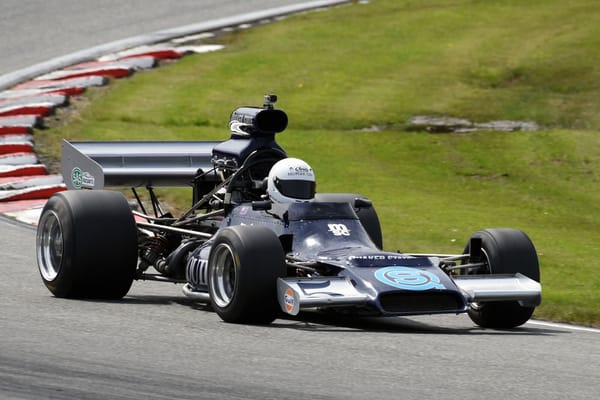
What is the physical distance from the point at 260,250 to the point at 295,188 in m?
1.19

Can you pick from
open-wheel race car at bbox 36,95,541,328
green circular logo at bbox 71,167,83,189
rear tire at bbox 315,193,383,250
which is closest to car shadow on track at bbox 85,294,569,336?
Answer: open-wheel race car at bbox 36,95,541,328

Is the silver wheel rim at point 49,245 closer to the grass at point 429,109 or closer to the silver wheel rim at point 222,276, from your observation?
the silver wheel rim at point 222,276

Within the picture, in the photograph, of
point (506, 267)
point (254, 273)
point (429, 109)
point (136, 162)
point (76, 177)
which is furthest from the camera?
point (429, 109)

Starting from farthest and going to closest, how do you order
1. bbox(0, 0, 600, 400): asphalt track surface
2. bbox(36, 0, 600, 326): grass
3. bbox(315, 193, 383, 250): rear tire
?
bbox(36, 0, 600, 326): grass → bbox(315, 193, 383, 250): rear tire → bbox(0, 0, 600, 400): asphalt track surface

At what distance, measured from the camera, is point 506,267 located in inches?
380

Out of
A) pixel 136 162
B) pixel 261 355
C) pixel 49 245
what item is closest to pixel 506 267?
pixel 261 355

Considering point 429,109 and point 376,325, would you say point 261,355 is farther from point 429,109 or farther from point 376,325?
point 429,109

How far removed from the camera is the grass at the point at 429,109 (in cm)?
1586

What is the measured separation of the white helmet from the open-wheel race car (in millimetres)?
11

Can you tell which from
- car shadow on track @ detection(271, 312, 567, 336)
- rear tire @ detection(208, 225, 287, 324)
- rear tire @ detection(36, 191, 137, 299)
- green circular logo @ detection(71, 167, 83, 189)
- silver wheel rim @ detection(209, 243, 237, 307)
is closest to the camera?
Answer: rear tire @ detection(208, 225, 287, 324)

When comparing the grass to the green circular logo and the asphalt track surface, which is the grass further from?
the green circular logo

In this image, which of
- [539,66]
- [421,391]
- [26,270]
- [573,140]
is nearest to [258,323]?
[421,391]

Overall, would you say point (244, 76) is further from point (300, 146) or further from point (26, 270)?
point (26, 270)

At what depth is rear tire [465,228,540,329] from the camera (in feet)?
31.6
